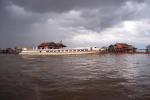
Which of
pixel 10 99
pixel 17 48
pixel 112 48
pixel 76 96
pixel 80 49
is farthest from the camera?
pixel 17 48

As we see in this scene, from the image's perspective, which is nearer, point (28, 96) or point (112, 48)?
point (28, 96)

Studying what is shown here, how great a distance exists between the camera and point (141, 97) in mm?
6828

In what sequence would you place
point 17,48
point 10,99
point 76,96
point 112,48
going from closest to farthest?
point 10,99 → point 76,96 → point 112,48 → point 17,48

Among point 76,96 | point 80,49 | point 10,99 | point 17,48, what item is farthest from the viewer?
point 17,48

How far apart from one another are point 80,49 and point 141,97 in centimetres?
6590

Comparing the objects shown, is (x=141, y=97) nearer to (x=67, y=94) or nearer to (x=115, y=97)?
(x=115, y=97)

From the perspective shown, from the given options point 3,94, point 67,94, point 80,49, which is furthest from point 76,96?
point 80,49

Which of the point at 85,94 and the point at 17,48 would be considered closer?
the point at 85,94

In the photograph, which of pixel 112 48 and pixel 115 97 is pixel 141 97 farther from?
pixel 112 48

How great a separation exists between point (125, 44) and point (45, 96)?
85976 mm

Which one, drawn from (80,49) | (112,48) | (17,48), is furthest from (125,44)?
(17,48)

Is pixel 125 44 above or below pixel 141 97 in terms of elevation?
above

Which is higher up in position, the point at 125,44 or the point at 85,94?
the point at 125,44

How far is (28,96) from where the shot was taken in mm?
6977
